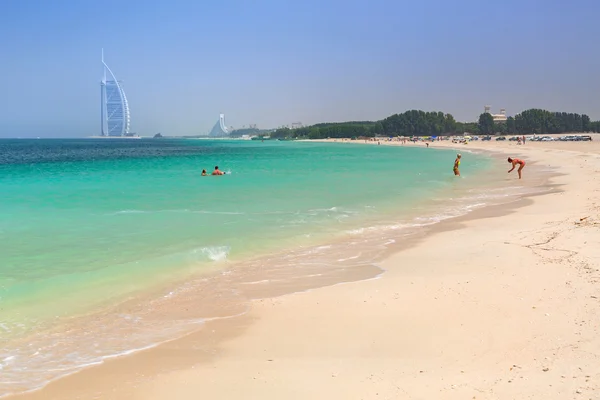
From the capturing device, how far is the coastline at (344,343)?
440 cm

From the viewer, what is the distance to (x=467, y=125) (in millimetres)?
170625

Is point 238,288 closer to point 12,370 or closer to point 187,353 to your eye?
point 187,353

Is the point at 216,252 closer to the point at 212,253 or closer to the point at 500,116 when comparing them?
the point at 212,253

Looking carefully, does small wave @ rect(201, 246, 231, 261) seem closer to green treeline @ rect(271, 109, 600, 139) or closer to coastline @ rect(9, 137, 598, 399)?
coastline @ rect(9, 137, 598, 399)

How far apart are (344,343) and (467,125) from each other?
17707 cm

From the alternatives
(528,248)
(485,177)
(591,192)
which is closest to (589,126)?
(485,177)

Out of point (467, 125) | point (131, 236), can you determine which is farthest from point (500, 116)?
point (131, 236)

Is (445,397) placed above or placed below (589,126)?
below

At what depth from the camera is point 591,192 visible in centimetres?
1808

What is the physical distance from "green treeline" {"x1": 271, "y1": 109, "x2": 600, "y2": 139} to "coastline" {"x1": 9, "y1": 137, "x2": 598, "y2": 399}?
145 m

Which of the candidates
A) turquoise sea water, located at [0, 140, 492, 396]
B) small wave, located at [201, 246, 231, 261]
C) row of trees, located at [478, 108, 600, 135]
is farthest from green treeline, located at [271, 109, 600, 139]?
small wave, located at [201, 246, 231, 261]

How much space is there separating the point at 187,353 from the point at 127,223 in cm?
1014

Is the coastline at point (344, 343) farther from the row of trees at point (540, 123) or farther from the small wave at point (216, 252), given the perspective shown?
the row of trees at point (540, 123)

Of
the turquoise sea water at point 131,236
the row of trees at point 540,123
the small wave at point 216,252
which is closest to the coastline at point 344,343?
the turquoise sea water at point 131,236
